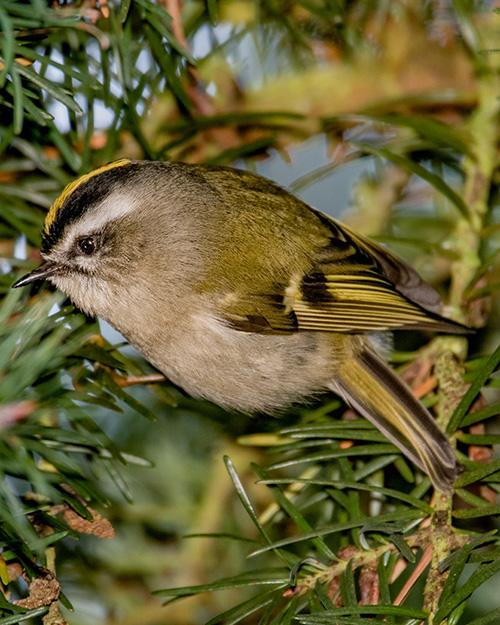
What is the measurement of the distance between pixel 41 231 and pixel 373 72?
1.00 meters

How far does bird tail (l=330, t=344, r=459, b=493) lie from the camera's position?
1.21 m

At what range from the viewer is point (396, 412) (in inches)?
57.5

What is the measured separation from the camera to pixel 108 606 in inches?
58.6

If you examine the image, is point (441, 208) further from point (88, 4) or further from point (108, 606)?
point (108, 606)

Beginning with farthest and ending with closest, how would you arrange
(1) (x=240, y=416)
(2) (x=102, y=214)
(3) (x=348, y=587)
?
(1) (x=240, y=416) → (2) (x=102, y=214) → (3) (x=348, y=587)

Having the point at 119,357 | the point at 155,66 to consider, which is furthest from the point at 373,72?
the point at 119,357

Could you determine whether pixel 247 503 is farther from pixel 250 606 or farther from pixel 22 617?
pixel 22 617

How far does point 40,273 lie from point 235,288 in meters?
0.46

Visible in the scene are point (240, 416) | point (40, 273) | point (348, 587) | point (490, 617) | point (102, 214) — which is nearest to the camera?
point (490, 617)

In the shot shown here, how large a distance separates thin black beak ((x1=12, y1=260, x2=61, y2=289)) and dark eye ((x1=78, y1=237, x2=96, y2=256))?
0.12 meters

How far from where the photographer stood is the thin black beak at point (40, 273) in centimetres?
134

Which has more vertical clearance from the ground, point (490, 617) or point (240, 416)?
point (490, 617)

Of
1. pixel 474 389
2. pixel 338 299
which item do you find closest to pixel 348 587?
pixel 474 389

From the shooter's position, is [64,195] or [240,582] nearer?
[240,582]
